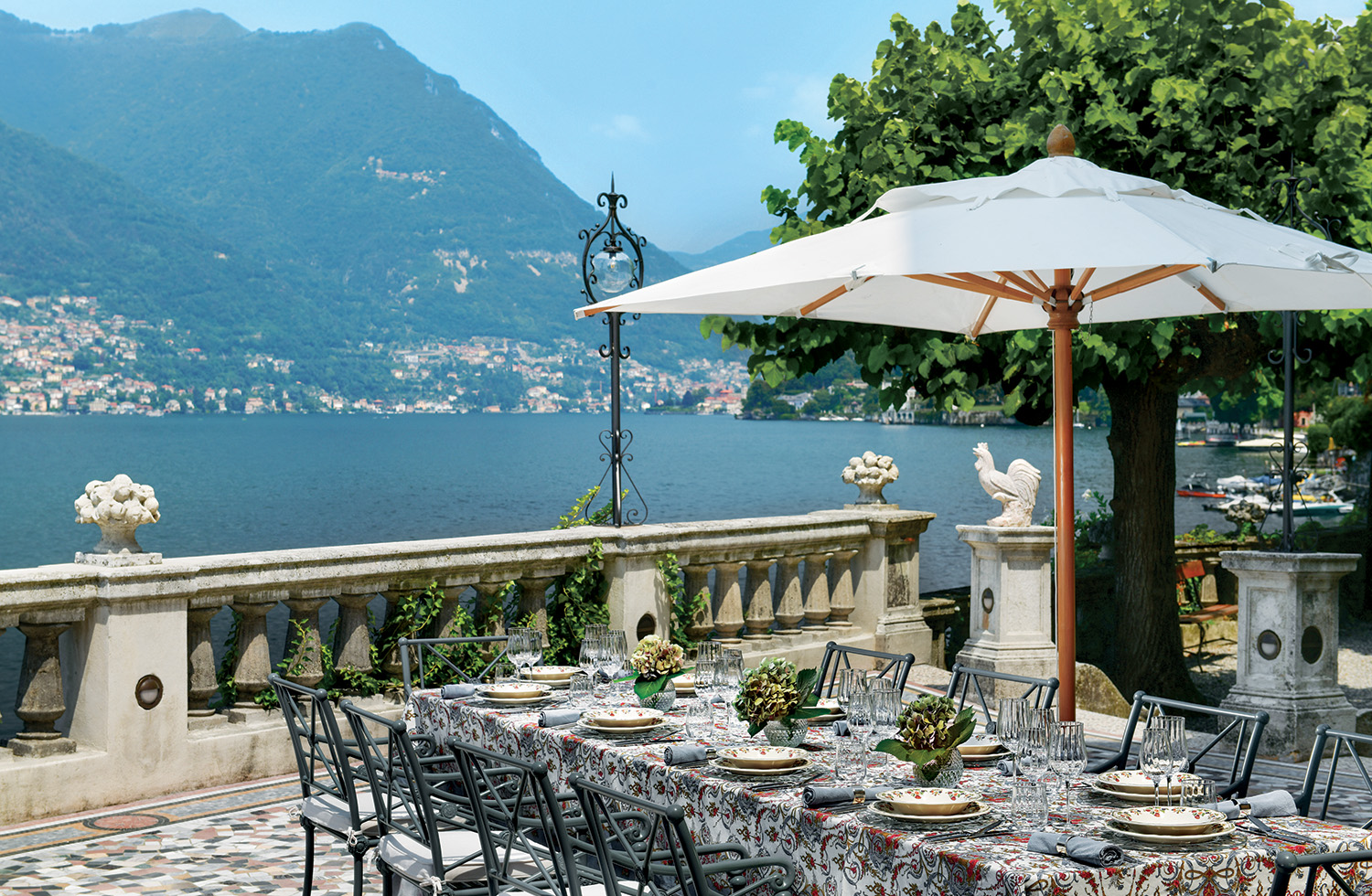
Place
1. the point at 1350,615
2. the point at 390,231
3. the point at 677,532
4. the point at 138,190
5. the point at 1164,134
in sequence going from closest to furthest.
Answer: the point at 677,532 < the point at 1164,134 < the point at 1350,615 < the point at 138,190 < the point at 390,231

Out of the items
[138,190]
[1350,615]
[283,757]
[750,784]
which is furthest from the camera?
Answer: [138,190]

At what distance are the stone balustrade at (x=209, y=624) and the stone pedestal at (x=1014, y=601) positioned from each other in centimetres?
165

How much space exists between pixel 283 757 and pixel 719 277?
154 inches

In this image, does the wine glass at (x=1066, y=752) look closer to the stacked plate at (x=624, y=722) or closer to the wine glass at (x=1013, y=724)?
the wine glass at (x=1013, y=724)

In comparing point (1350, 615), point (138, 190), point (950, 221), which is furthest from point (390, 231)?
point (950, 221)

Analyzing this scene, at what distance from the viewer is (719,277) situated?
4883 millimetres

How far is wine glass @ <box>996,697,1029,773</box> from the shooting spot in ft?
11.7

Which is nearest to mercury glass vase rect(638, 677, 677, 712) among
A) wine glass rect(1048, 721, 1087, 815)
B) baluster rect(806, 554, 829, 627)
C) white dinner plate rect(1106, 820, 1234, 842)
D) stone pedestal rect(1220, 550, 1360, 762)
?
wine glass rect(1048, 721, 1087, 815)

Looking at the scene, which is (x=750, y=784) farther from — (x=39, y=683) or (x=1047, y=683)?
(x=39, y=683)

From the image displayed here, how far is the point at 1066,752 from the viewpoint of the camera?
355 cm

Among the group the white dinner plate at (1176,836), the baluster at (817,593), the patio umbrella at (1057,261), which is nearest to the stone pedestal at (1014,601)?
the baluster at (817,593)

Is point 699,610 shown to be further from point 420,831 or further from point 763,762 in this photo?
point 763,762

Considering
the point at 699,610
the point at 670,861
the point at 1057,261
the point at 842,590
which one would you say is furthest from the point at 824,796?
the point at 842,590

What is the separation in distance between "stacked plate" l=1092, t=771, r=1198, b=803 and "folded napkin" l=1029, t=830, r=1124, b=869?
1.51ft
